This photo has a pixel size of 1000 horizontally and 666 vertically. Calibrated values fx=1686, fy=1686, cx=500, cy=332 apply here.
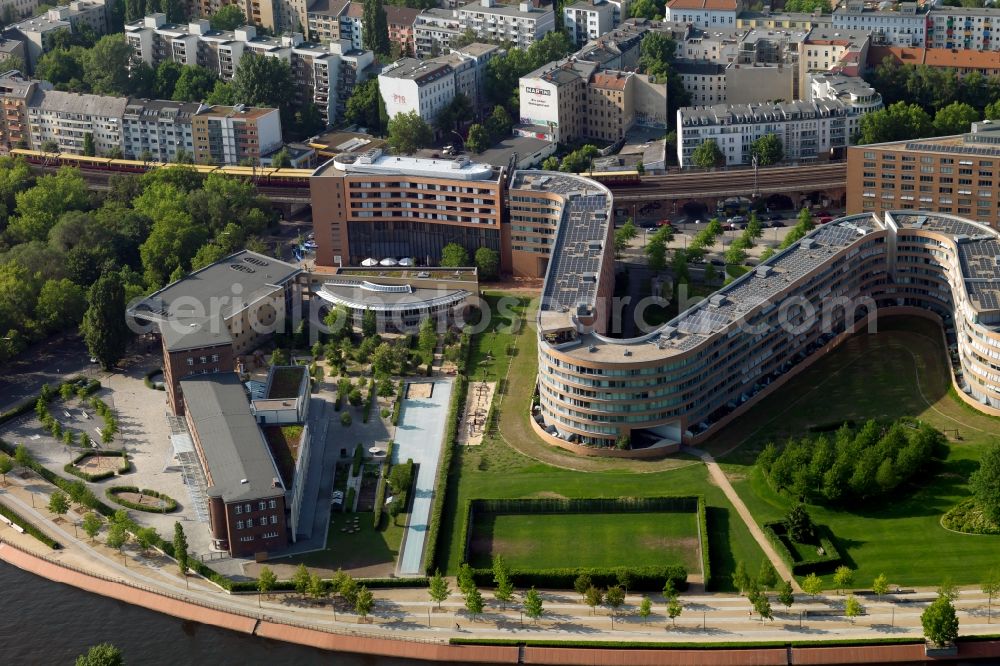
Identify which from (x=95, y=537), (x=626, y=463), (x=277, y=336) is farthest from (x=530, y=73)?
(x=95, y=537)

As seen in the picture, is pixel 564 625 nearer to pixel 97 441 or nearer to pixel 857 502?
pixel 857 502

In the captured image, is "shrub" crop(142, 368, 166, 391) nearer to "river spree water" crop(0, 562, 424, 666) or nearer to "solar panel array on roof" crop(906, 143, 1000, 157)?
"river spree water" crop(0, 562, 424, 666)

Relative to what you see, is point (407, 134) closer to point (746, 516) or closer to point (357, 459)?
point (357, 459)

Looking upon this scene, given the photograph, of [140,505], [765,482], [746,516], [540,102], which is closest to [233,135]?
[540,102]

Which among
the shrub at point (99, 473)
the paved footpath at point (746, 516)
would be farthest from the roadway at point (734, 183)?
the shrub at point (99, 473)

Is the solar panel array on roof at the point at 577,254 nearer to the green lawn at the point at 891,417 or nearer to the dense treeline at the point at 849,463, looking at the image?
the green lawn at the point at 891,417

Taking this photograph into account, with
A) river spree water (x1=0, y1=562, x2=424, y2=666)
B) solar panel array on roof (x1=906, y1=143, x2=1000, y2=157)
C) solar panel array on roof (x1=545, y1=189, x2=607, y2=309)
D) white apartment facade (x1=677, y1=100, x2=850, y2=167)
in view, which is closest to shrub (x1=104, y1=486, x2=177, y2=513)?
river spree water (x1=0, y1=562, x2=424, y2=666)
